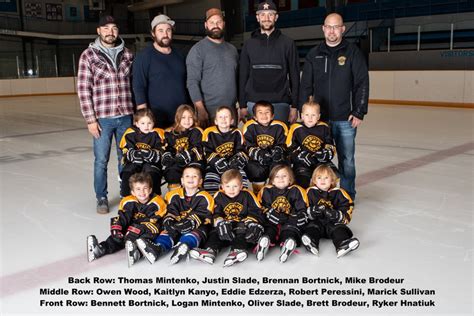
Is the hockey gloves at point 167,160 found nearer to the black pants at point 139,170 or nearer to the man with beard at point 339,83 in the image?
→ the black pants at point 139,170

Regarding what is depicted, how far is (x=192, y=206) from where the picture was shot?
2.79 m

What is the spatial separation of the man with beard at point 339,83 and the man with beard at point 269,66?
0.12m

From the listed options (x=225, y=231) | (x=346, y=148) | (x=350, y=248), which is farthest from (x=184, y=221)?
(x=346, y=148)

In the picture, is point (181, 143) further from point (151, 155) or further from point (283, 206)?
point (283, 206)

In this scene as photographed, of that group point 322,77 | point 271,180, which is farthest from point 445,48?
point 271,180

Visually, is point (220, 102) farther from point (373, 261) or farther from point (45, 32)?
point (45, 32)

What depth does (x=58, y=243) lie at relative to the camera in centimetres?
288

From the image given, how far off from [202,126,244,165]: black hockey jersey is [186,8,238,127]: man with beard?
12.4 inches

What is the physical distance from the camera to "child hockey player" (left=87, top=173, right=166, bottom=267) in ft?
8.68

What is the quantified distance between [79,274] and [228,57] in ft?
5.86

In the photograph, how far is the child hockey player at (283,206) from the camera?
2.70m

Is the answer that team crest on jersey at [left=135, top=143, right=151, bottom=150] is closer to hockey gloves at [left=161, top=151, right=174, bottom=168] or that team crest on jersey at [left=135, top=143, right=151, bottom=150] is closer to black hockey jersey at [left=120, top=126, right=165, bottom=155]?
black hockey jersey at [left=120, top=126, right=165, bottom=155]

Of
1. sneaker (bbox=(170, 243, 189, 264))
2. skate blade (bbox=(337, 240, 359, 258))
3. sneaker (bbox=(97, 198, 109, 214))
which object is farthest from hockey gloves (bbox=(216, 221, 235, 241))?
sneaker (bbox=(97, 198, 109, 214))

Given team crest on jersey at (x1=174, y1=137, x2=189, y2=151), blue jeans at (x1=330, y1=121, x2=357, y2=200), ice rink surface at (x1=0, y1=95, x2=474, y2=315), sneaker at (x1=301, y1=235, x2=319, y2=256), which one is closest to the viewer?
ice rink surface at (x1=0, y1=95, x2=474, y2=315)
